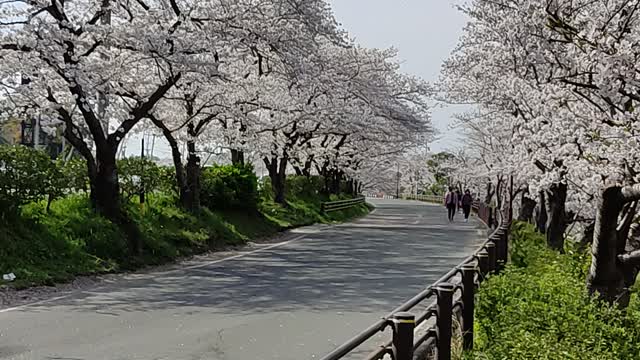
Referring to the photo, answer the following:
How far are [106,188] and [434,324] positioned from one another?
12.1 m

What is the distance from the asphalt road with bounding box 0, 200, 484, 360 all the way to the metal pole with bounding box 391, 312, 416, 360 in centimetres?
333

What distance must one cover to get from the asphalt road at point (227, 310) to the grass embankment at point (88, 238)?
103cm

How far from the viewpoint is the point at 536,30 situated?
1266cm

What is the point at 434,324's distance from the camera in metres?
7.44

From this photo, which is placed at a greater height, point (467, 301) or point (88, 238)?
point (88, 238)

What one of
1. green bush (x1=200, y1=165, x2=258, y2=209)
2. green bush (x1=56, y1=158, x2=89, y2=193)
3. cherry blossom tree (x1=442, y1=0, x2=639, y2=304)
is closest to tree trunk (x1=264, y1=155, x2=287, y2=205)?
green bush (x1=200, y1=165, x2=258, y2=209)

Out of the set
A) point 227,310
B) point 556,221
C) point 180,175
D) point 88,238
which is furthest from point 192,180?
point 227,310

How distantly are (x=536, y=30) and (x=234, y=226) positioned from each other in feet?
47.4

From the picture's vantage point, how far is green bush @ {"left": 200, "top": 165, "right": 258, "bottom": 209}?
26.3m

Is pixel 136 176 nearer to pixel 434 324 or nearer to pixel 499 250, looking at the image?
pixel 499 250

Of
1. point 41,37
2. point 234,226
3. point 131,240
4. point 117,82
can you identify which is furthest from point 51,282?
point 234,226

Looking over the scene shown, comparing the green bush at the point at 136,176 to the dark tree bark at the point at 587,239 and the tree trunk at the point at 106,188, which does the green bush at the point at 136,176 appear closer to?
the tree trunk at the point at 106,188

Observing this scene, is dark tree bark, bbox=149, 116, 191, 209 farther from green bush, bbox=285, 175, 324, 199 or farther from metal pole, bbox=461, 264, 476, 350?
green bush, bbox=285, 175, 324, 199

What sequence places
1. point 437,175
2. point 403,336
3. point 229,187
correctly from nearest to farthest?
point 403,336
point 229,187
point 437,175
